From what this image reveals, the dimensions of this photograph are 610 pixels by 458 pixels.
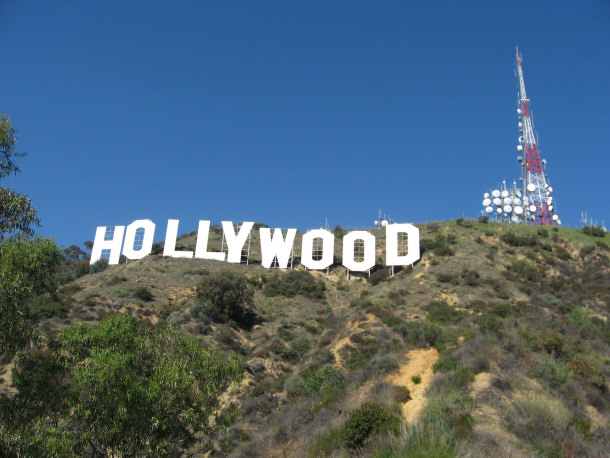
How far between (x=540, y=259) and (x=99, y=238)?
160ft

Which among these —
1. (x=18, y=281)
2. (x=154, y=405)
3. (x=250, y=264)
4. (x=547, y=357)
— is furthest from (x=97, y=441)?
(x=250, y=264)

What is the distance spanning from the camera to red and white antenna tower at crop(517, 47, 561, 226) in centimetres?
7550

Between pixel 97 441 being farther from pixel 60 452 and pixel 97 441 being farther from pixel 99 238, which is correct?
pixel 99 238

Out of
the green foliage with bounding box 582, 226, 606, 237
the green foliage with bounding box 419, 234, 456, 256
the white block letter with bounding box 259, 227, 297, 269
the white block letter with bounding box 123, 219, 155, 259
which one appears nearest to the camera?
the green foliage with bounding box 419, 234, 456, 256

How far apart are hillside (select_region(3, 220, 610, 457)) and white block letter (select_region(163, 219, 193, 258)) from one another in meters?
0.90

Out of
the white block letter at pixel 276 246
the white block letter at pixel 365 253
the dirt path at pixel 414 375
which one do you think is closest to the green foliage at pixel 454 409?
the dirt path at pixel 414 375

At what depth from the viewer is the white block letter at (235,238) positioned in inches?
2296

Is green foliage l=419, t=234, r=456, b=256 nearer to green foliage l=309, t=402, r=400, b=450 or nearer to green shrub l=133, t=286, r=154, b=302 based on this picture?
green shrub l=133, t=286, r=154, b=302

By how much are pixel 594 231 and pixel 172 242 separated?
5323 centimetres

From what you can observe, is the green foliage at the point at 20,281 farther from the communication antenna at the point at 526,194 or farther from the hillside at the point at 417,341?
the communication antenna at the point at 526,194

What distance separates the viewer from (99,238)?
6150 centimetres

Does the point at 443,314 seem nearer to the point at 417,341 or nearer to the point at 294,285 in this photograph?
the point at 417,341

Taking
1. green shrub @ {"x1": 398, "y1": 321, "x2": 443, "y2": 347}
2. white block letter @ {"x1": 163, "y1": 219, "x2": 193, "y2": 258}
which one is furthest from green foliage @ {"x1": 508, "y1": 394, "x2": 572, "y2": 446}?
white block letter @ {"x1": 163, "y1": 219, "x2": 193, "y2": 258}

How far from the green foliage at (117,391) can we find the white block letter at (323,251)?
1563 inches
